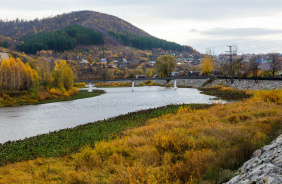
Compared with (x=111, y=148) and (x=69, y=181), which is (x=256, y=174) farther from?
(x=111, y=148)

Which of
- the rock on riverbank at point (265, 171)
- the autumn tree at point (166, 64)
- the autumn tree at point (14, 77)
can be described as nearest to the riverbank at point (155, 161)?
the rock on riverbank at point (265, 171)

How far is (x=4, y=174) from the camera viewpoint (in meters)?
10.8

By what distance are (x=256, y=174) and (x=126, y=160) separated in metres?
6.04

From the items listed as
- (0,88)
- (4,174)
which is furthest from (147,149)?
(0,88)

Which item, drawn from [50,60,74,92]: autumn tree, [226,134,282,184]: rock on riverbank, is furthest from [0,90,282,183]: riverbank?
[50,60,74,92]: autumn tree

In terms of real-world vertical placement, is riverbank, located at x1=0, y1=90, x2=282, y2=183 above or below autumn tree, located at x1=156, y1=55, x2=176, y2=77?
below

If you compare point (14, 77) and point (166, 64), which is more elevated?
point (166, 64)

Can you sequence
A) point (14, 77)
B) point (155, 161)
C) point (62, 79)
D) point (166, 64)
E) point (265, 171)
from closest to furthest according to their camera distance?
point (265, 171)
point (155, 161)
point (14, 77)
point (62, 79)
point (166, 64)

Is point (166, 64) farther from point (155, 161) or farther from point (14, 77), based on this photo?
point (155, 161)

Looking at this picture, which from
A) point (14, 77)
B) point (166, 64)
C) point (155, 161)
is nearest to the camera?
point (155, 161)

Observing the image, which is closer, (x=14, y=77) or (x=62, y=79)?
(x=14, y=77)

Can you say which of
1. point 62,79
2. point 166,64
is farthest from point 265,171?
point 166,64

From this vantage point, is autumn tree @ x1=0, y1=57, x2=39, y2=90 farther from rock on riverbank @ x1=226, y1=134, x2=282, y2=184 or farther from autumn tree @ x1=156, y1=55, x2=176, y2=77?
autumn tree @ x1=156, y1=55, x2=176, y2=77

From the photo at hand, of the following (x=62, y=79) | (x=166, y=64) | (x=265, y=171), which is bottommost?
(x=265, y=171)
